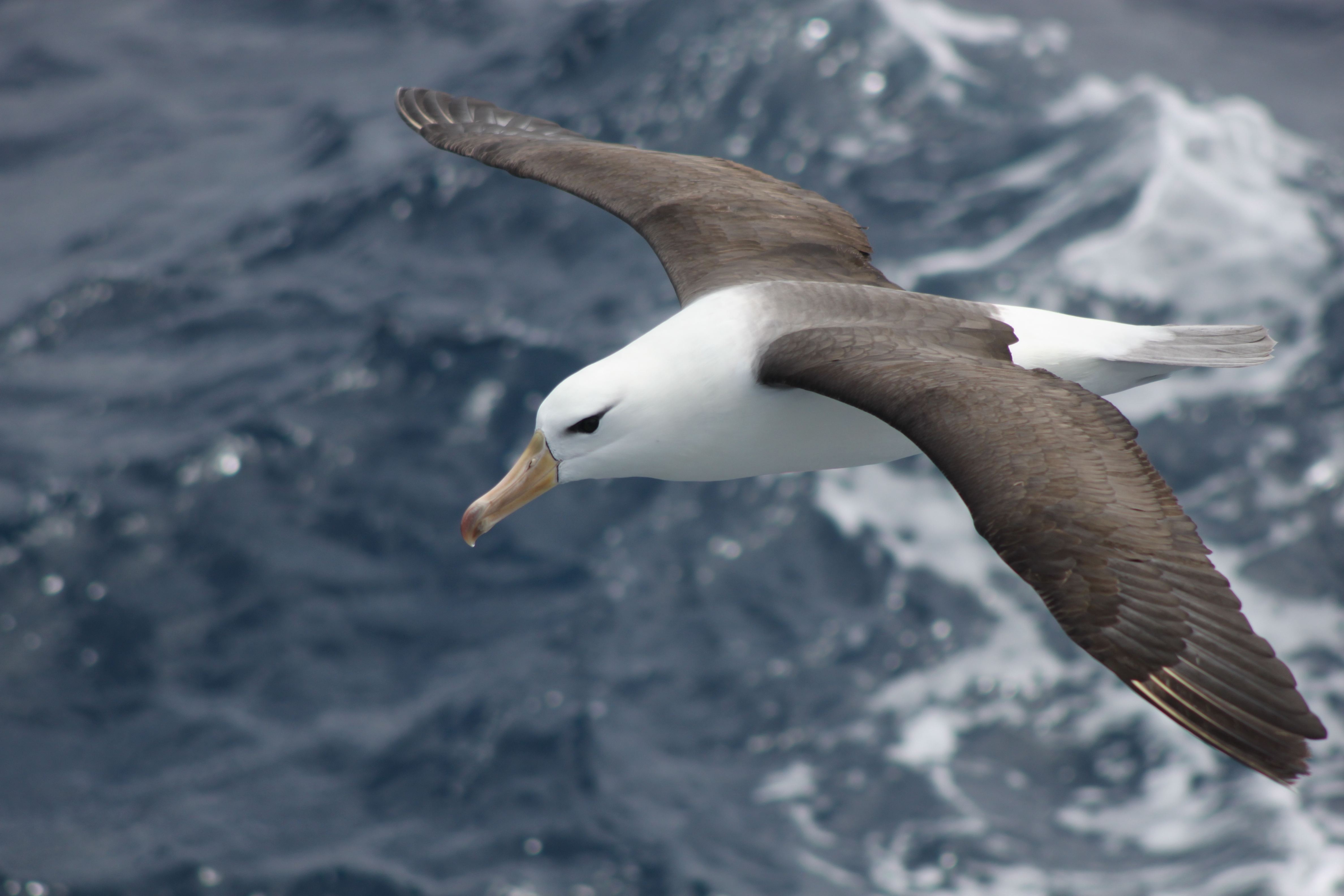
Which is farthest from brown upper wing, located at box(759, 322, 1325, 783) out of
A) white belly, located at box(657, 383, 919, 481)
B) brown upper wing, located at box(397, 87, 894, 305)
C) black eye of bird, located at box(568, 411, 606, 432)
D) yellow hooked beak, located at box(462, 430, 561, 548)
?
brown upper wing, located at box(397, 87, 894, 305)

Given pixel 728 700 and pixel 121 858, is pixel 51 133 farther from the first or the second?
pixel 728 700

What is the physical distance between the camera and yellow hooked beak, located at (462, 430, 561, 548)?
7094 millimetres

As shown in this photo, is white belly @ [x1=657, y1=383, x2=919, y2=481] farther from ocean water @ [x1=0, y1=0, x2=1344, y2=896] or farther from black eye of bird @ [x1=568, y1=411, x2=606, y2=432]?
ocean water @ [x1=0, y1=0, x2=1344, y2=896]

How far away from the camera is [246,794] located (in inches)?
468

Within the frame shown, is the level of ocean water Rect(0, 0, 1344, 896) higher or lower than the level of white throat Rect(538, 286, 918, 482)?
lower

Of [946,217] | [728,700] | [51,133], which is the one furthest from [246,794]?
[51,133]

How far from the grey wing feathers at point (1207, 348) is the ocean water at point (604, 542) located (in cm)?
569

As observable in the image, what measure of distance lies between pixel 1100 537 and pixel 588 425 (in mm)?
2748

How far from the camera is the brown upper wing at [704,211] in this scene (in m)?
8.07

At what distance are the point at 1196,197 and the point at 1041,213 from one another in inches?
74.4

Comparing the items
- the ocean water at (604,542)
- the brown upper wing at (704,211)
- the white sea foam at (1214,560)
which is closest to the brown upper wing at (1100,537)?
the brown upper wing at (704,211)

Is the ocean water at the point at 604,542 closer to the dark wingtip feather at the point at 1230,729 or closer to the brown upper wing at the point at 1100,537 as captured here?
the brown upper wing at the point at 1100,537

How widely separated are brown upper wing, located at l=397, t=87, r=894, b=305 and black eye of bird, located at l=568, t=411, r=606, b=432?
111 centimetres

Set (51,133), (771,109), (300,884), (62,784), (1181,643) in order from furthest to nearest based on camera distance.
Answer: (51,133)
(771,109)
(62,784)
(300,884)
(1181,643)
